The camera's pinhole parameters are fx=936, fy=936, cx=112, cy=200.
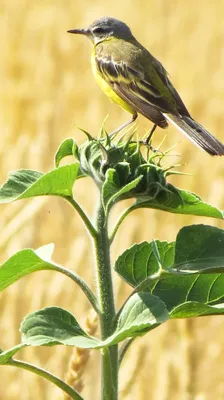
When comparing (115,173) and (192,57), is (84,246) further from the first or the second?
(192,57)

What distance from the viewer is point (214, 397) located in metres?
5.00

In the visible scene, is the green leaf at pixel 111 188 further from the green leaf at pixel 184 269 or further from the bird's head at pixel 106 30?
the bird's head at pixel 106 30

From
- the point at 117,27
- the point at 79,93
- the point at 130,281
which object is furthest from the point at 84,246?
the point at 79,93

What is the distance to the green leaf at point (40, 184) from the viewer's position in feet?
5.77

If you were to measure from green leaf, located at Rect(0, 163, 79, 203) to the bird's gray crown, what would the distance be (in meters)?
2.17

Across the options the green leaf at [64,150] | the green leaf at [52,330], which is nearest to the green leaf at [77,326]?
the green leaf at [52,330]

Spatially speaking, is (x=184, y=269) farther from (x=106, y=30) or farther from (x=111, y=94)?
(x=106, y=30)

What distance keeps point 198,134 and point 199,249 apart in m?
1.01

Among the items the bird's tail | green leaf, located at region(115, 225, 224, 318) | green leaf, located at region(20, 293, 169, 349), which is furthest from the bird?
green leaf, located at region(20, 293, 169, 349)

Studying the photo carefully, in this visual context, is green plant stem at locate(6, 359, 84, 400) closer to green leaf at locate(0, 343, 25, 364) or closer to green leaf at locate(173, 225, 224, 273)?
green leaf at locate(0, 343, 25, 364)

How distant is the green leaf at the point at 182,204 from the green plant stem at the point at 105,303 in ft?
0.29

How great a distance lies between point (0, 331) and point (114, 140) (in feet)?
10.5

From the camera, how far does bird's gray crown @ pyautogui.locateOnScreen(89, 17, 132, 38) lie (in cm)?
395

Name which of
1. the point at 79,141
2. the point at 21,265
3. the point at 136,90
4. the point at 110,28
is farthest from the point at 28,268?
the point at 79,141
